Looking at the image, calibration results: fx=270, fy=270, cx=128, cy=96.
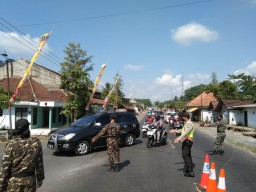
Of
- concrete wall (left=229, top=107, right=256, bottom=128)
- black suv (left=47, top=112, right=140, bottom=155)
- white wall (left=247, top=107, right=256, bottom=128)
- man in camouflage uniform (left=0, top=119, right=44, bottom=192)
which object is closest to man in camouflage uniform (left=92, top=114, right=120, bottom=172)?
black suv (left=47, top=112, right=140, bottom=155)

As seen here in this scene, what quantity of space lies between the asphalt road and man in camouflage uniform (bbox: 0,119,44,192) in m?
2.78

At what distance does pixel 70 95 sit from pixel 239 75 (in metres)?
45.2

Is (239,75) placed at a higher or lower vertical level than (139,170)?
higher

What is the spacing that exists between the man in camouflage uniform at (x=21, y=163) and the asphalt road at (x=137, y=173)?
9.13 feet

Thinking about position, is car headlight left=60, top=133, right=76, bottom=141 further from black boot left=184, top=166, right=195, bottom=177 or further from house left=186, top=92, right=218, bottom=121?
house left=186, top=92, right=218, bottom=121

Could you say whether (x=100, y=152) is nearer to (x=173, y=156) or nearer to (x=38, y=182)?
(x=173, y=156)

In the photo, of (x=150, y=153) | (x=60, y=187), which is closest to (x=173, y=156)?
(x=150, y=153)

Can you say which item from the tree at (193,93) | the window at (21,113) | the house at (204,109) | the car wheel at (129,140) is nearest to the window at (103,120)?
the car wheel at (129,140)

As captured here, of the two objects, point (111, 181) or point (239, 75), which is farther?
point (239, 75)

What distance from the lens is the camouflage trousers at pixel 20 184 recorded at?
3.81m

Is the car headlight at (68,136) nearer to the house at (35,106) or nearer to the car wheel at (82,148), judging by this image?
the car wheel at (82,148)

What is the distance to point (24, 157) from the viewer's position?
3.90m

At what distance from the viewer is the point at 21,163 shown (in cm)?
388

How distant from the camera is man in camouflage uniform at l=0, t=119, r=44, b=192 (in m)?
3.83
